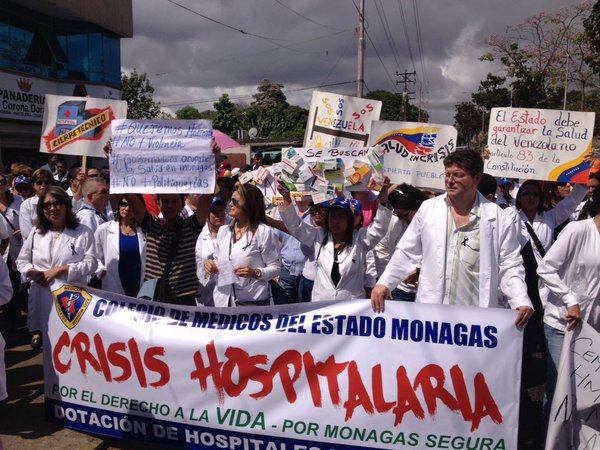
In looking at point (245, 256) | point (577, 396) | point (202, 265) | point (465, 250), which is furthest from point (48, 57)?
point (577, 396)

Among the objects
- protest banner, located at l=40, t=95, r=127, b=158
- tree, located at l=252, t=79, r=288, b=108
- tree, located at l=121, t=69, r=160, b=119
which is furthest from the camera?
tree, located at l=252, t=79, r=288, b=108

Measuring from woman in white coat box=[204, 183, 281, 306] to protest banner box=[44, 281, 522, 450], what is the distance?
65cm

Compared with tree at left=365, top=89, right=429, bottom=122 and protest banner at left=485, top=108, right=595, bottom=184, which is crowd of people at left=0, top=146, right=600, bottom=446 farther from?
tree at left=365, top=89, right=429, bottom=122

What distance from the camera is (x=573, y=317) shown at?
326 cm

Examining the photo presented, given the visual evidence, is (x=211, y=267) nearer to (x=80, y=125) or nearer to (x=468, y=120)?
(x=80, y=125)

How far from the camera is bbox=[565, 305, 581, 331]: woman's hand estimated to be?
3248 mm

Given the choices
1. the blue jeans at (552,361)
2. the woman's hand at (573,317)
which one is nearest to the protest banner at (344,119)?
the blue jeans at (552,361)

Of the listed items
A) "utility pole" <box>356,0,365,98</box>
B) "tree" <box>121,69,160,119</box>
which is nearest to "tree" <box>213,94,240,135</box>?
"tree" <box>121,69,160,119</box>

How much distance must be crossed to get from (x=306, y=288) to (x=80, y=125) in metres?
2.93

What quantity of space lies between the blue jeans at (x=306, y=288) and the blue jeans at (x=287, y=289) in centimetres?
42

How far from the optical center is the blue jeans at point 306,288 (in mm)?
5031


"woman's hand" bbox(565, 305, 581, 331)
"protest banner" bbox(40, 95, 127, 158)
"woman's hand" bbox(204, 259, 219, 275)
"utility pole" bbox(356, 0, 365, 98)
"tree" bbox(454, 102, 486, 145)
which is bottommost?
"woman's hand" bbox(565, 305, 581, 331)

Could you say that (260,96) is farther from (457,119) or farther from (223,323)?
(223,323)

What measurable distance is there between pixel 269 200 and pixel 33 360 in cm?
288
